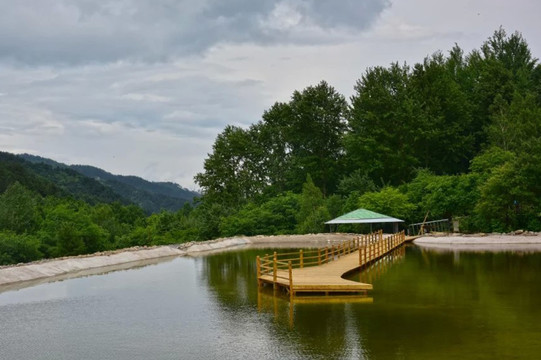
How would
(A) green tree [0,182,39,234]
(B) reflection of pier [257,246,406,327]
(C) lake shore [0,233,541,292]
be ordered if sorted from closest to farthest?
(B) reflection of pier [257,246,406,327]
(C) lake shore [0,233,541,292]
(A) green tree [0,182,39,234]

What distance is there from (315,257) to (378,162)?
36.3 meters

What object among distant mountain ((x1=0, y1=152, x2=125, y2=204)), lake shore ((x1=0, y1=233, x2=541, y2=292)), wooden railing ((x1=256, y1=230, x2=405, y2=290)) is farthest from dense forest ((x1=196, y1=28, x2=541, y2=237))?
distant mountain ((x1=0, y1=152, x2=125, y2=204))

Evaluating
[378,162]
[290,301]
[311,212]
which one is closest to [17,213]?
[311,212]

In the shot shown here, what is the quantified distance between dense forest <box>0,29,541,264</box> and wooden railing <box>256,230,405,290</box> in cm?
971

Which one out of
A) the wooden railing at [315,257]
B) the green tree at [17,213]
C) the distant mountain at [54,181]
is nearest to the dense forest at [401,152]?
the wooden railing at [315,257]

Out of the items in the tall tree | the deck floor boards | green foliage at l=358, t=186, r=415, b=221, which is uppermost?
the tall tree

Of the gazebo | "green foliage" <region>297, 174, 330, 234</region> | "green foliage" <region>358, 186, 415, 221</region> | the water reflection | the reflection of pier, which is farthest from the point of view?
"green foliage" <region>297, 174, 330, 234</region>

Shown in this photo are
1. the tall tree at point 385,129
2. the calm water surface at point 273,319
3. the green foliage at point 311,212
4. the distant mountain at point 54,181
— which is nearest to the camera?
the calm water surface at point 273,319

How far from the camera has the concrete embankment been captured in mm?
29875

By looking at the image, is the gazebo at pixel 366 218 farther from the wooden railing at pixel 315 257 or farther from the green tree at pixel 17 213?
the green tree at pixel 17 213

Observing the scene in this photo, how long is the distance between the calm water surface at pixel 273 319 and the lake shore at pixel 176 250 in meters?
3.07

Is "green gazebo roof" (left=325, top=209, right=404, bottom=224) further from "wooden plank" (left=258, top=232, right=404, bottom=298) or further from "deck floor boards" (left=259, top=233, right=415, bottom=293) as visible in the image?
"deck floor boards" (left=259, top=233, right=415, bottom=293)

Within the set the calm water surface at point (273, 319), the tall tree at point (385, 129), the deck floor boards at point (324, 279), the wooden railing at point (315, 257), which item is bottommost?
the calm water surface at point (273, 319)

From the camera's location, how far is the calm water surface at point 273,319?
14.2 meters
